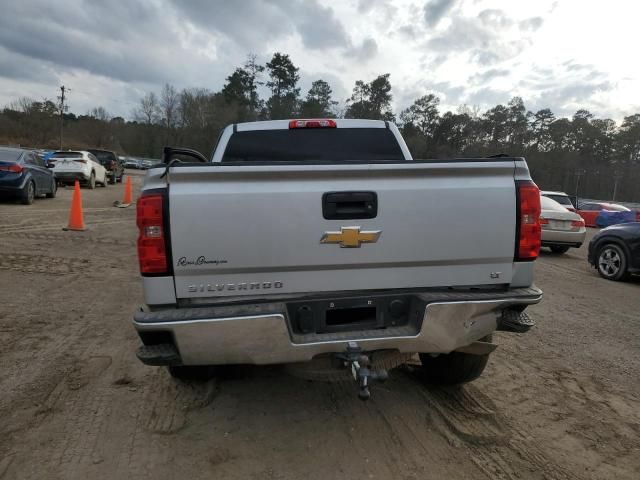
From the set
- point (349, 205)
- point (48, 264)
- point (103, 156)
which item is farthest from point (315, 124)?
point (103, 156)

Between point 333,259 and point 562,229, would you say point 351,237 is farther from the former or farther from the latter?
point 562,229

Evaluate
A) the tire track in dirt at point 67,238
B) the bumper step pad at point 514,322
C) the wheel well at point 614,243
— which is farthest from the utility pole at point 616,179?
the bumper step pad at point 514,322

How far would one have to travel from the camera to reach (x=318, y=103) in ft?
189

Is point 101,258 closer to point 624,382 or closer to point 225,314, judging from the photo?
point 225,314

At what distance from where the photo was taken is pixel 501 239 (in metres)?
2.58

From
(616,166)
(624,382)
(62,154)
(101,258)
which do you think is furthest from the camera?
(616,166)

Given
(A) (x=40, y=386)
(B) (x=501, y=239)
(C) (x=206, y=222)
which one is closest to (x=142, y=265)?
(C) (x=206, y=222)

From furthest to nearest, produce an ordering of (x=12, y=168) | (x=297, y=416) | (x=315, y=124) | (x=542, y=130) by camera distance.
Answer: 1. (x=542, y=130)
2. (x=12, y=168)
3. (x=315, y=124)
4. (x=297, y=416)

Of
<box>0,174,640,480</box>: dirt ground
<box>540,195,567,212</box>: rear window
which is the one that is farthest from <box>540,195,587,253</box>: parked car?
<box>0,174,640,480</box>: dirt ground

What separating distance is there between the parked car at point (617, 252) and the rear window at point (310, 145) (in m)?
5.96

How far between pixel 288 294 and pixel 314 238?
1.17 ft

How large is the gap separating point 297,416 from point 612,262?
7.66 meters

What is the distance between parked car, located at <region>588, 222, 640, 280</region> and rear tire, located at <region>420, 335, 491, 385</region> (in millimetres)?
6203

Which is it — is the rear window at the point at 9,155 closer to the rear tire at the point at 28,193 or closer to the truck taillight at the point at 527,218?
the rear tire at the point at 28,193
